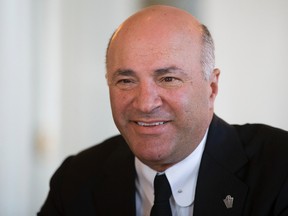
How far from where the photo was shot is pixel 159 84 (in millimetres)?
1606

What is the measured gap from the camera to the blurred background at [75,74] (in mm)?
4316

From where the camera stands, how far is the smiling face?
5.25 feet

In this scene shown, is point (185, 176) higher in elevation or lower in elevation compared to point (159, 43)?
lower

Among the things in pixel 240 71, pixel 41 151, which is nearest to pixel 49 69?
pixel 41 151

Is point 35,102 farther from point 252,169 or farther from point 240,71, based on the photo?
point 252,169

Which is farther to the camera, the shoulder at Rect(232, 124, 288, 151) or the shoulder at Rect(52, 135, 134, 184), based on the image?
the shoulder at Rect(52, 135, 134, 184)

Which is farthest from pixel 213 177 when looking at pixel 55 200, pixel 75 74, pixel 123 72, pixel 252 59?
pixel 75 74

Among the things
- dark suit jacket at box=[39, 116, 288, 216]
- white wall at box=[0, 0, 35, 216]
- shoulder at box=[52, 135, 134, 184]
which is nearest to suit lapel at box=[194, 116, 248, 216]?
dark suit jacket at box=[39, 116, 288, 216]

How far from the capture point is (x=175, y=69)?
161 cm

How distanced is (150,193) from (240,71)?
A: 2.71 m

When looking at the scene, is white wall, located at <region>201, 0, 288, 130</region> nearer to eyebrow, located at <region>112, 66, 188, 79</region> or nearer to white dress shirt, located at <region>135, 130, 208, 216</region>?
white dress shirt, located at <region>135, 130, 208, 216</region>

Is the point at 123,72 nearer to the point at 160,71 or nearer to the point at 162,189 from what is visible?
the point at 160,71

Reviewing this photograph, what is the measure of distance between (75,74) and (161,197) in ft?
10.0

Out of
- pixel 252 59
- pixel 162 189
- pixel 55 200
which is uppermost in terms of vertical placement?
pixel 252 59
